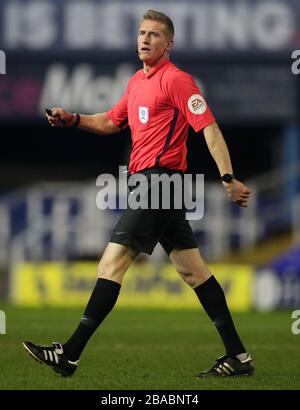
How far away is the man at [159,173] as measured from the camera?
746 cm

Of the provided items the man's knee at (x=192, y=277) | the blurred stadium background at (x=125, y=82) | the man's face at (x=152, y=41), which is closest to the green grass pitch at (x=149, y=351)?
the man's knee at (x=192, y=277)

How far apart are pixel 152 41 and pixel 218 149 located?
0.92m

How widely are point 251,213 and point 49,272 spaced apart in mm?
5002

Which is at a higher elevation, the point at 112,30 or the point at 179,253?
the point at 112,30

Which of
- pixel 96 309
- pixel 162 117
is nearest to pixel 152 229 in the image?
pixel 96 309

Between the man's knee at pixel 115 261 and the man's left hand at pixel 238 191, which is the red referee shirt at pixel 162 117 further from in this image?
the man's knee at pixel 115 261

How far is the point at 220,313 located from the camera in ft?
25.9

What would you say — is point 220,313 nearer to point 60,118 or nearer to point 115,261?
point 115,261

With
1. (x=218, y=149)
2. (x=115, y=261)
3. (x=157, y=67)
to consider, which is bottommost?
(x=115, y=261)

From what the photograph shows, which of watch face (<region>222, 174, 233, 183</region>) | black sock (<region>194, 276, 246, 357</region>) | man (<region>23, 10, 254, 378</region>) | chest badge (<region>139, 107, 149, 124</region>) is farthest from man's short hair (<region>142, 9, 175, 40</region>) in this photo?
black sock (<region>194, 276, 246, 357</region>)

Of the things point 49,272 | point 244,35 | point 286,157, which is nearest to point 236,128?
point 286,157

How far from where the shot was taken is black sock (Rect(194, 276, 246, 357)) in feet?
25.8

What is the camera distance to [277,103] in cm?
2150
